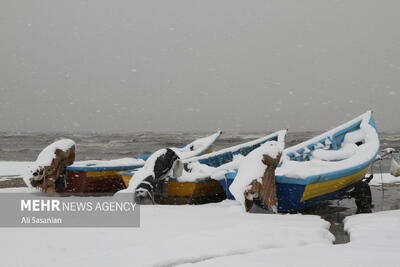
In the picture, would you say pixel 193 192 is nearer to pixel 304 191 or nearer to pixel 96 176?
pixel 304 191

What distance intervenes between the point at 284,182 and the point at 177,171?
2485mm

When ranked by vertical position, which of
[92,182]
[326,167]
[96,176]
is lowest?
[92,182]

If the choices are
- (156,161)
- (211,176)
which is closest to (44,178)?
(156,161)

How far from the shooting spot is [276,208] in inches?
285

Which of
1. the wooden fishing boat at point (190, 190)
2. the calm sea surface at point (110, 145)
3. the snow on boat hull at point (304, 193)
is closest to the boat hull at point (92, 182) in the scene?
the wooden fishing boat at point (190, 190)

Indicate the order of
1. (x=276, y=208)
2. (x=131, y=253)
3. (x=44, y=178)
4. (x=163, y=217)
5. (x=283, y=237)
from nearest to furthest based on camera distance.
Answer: (x=131, y=253) → (x=283, y=237) → (x=163, y=217) → (x=276, y=208) → (x=44, y=178)

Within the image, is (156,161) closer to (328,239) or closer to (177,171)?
(177,171)

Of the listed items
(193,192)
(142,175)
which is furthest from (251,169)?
(142,175)

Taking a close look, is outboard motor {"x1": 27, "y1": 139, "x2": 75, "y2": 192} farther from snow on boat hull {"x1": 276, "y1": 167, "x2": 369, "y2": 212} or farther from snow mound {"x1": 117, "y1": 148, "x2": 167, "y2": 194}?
snow on boat hull {"x1": 276, "y1": 167, "x2": 369, "y2": 212}

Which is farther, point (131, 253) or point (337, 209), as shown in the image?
point (337, 209)

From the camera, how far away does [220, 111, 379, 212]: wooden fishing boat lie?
7.43 m

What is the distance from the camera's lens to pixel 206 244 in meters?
4.59

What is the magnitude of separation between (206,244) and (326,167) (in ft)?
14.0

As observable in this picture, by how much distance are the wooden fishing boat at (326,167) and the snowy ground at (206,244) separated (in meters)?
1.25
